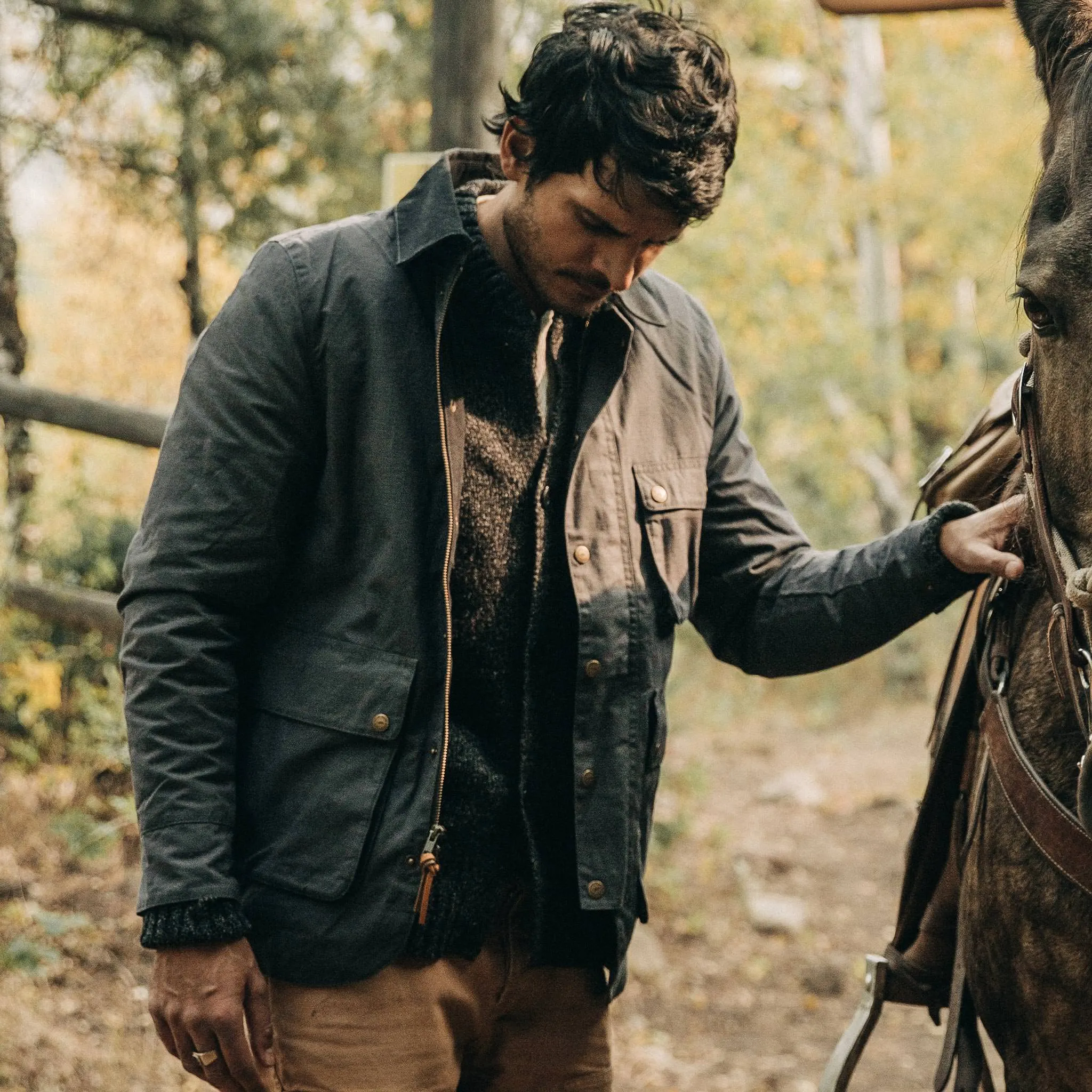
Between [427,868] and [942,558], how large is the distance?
3.28ft

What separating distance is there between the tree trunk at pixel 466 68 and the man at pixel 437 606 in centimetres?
147

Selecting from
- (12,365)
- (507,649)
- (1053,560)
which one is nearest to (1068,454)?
(1053,560)

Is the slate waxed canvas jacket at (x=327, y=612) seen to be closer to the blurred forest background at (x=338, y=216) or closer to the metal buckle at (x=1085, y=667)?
the metal buckle at (x=1085, y=667)

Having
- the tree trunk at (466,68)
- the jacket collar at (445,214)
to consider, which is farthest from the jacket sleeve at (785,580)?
the tree trunk at (466,68)

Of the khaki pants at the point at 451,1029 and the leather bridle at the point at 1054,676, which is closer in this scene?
the leather bridle at the point at 1054,676

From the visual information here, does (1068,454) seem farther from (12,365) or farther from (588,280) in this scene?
(12,365)

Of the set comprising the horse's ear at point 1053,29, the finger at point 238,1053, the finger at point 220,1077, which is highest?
the horse's ear at point 1053,29

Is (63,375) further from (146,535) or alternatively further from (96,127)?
(146,535)

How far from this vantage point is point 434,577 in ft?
6.71

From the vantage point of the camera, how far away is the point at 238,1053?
191 centimetres

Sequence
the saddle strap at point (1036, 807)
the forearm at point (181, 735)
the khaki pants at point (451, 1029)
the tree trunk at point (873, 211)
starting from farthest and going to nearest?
1. the tree trunk at point (873, 211)
2. the khaki pants at point (451, 1029)
3. the forearm at point (181, 735)
4. the saddle strap at point (1036, 807)

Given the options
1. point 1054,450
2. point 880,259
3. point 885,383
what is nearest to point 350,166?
point 1054,450

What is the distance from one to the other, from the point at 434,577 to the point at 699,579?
71 centimetres

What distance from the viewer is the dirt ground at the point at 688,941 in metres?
3.88
